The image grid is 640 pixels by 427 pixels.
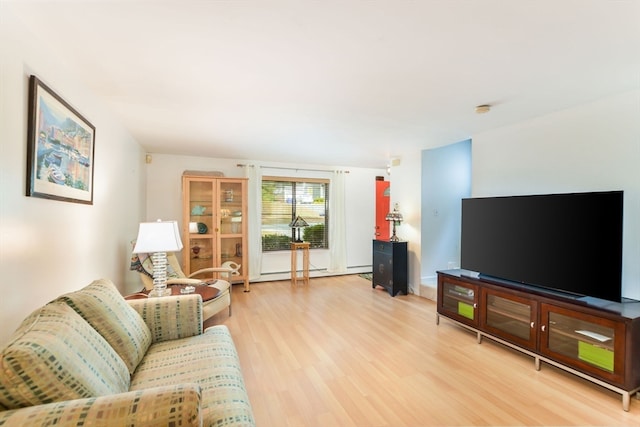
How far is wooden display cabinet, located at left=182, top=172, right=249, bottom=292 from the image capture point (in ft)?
15.1

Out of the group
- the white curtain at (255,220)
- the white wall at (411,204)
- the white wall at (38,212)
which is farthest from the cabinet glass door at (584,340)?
the white curtain at (255,220)

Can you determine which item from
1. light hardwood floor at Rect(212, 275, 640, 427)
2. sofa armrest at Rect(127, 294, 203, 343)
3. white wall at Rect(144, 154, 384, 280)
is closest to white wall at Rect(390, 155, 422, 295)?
light hardwood floor at Rect(212, 275, 640, 427)

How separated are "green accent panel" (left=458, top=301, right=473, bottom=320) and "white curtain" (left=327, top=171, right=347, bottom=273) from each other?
9.42ft

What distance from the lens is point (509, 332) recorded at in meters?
2.63

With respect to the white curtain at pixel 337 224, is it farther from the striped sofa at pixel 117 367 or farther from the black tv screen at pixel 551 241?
the striped sofa at pixel 117 367

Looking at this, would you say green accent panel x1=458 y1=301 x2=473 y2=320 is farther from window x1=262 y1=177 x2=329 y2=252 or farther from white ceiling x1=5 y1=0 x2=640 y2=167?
window x1=262 y1=177 x2=329 y2=252

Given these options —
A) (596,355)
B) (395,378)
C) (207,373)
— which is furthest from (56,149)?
(596,355)

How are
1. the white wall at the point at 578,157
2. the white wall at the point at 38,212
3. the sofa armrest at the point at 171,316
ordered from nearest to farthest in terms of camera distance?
the white wall at the point at 38,212 → the sofa armrest at the point at 171,316 → the white wall at the point at 578,157

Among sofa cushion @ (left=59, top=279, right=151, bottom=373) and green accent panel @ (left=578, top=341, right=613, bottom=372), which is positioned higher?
sofa cushion @ (left=59, top=279, right=151, bottom=373)

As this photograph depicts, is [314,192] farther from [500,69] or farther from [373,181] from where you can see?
[500,69]

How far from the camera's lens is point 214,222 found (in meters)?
4.70

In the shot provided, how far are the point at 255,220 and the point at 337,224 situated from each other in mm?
1565

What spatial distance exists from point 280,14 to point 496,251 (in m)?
2.77

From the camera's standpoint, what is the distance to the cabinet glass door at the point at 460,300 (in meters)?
2.96
